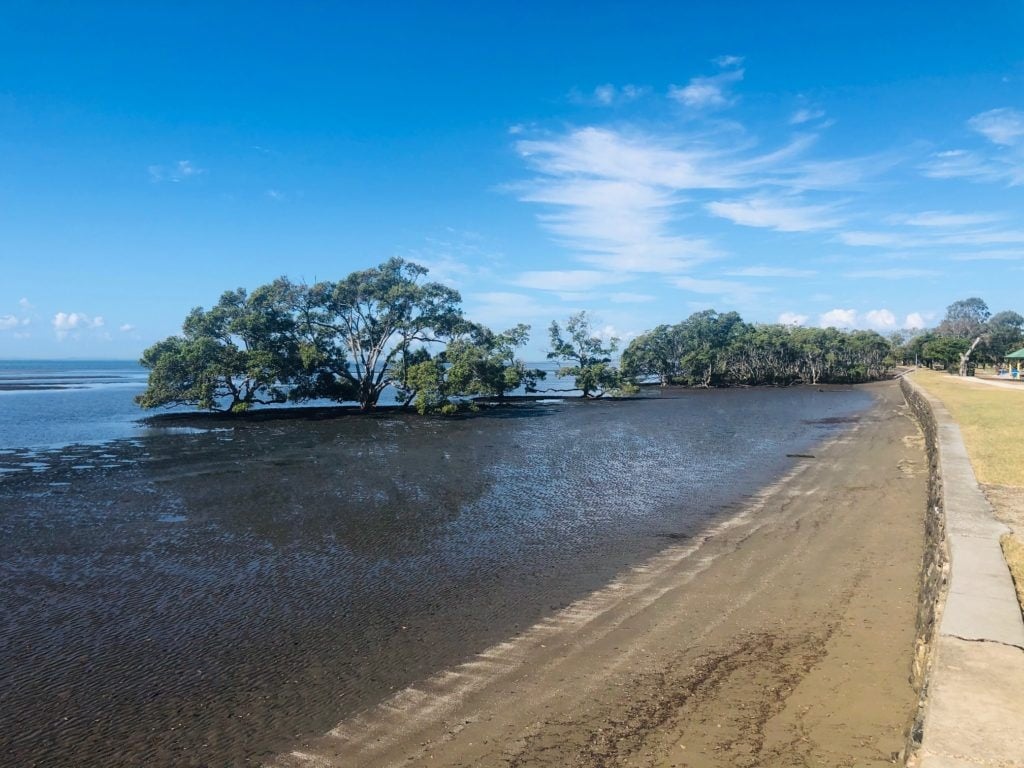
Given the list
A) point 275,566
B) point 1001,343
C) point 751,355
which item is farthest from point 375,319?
point 1001,343

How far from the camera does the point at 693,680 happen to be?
6543mm

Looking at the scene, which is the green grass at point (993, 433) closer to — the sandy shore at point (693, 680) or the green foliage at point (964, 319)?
the sandy shore at point (693, 680)

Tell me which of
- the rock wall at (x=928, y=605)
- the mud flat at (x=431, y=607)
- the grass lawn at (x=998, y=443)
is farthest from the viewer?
the grass lawn at (x=998, y=443)

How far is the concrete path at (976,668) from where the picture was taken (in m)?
4.00

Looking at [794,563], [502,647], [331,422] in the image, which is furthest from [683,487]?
[331,422]

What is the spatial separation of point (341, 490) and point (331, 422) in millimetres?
18538

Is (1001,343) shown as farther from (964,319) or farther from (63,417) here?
(63,417)

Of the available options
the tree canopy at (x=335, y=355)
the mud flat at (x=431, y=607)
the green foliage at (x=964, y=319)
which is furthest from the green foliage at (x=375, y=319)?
the green foliage at (x=964, y=319)

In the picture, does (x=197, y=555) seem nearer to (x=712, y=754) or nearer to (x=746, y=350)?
(x=712, y=754)

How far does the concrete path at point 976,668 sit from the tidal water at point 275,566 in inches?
191

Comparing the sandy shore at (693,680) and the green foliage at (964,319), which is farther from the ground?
the green foliage at (964,319)

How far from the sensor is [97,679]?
6941 millimetres

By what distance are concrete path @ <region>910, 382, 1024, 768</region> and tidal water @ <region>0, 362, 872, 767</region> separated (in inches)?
191

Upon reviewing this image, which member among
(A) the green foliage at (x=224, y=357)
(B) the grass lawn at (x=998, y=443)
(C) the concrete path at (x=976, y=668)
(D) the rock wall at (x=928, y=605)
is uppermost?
(A) the green foliage at (x=224, y=357)
